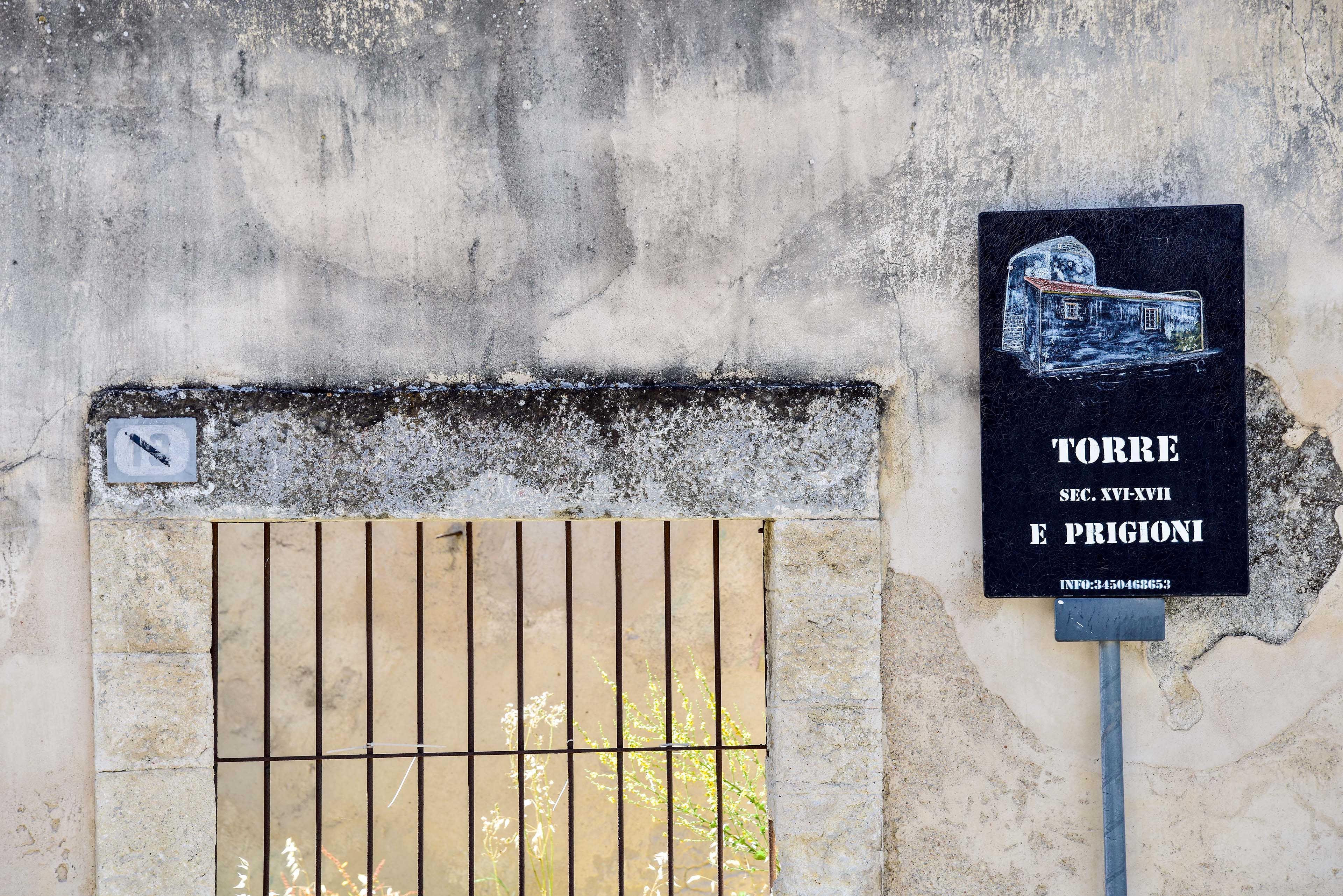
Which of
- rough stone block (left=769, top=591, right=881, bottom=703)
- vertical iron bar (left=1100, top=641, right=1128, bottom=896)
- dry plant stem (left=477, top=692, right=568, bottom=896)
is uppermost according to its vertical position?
rough stone block (left=769, top=591, right=881, bottom=703)

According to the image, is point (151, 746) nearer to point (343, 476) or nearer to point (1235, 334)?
point (343, 476)

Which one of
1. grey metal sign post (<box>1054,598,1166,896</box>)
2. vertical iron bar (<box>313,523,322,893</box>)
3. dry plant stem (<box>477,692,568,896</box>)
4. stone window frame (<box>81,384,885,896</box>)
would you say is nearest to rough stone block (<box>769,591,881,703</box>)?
stone window frame (<box>81,384,885,896</box>)

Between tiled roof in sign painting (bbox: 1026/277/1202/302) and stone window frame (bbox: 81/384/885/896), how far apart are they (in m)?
0.54

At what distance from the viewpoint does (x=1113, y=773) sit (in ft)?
8.79

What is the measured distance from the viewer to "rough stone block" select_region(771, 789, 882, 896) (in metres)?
2.72

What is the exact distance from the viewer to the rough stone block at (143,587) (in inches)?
107

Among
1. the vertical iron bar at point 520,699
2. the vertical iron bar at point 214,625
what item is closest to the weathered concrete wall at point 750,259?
the vertical iron bar at point 214,625

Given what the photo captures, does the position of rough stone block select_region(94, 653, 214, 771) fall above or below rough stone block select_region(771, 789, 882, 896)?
above

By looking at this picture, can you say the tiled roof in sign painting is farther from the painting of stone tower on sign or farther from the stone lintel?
the stone lintel

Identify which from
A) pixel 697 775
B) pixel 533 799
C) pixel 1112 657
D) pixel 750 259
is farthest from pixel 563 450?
pixel 533 799

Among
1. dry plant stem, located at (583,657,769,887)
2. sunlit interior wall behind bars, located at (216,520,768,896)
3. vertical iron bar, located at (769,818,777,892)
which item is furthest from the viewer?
sunlit interior wall behind bars, located at (216,520,768,896)

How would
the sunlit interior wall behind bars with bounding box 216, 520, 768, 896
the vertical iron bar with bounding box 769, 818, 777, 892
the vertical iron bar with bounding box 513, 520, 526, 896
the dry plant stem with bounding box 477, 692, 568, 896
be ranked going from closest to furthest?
the vertical iron bar with bounding box 769, 818, 777, 892, the vertical iron bar with bounding box 513, 520, 526, 896, the dry plant stem with bounding box 477, 692, 568, 896, the sunlit interior wall behind bars with bounding box 216, 520, 768, 896

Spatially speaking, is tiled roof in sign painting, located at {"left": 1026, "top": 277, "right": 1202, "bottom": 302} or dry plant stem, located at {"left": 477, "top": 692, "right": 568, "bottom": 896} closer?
tiled roof in sign painting, located at {"left": 1026, "top": 277, "right": 1202, "bottom": 302}

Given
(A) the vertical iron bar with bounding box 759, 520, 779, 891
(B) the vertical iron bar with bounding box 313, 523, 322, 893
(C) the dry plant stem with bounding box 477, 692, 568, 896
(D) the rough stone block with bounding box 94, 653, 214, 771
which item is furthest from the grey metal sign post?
(C) the dry plant stem with bounding box 477, 692, 568, 896
